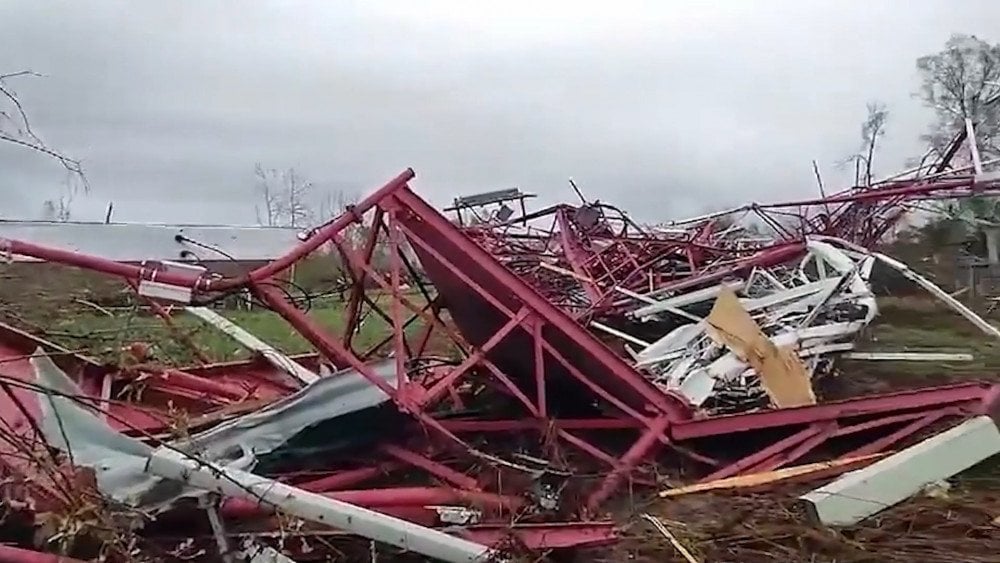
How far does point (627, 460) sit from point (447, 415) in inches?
40.4

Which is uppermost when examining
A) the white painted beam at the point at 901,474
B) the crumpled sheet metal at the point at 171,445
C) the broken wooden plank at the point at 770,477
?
the crumpled sheet metal at the point at 171,445

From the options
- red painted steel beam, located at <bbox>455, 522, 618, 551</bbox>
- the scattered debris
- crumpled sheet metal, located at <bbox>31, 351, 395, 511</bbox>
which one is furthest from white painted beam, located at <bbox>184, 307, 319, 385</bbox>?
red painted steel beam, located at <bbox>455, 522, 618, 551</bbox>

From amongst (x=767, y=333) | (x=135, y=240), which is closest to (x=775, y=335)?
(x=767, y=333)

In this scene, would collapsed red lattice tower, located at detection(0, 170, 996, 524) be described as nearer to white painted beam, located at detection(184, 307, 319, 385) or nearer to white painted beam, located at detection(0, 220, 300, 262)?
white painted beam, located at detection(0, 220, 300, 262)

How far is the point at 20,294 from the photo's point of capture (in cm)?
589

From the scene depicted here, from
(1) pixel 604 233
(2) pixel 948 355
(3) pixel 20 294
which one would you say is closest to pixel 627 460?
(2) pixel 948 355

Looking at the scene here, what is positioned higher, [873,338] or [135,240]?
[135,240]

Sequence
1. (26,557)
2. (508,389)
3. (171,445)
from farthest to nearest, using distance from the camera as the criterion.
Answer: (508,389)
(171,445)
(26,557)

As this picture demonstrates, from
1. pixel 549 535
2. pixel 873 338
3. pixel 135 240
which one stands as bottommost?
pixel 549 535

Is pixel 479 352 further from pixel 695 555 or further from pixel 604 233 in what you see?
pixel 604 233

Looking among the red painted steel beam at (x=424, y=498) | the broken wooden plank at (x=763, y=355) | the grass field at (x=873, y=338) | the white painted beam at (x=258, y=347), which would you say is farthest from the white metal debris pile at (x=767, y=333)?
the white painted beam at (x=258, y=347)

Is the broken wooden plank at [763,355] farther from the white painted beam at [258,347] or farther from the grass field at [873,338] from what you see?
the white painted beam at [258,347]

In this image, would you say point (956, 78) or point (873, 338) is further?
point (956, 78)

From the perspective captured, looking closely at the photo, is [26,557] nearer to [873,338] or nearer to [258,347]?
[258,347]
